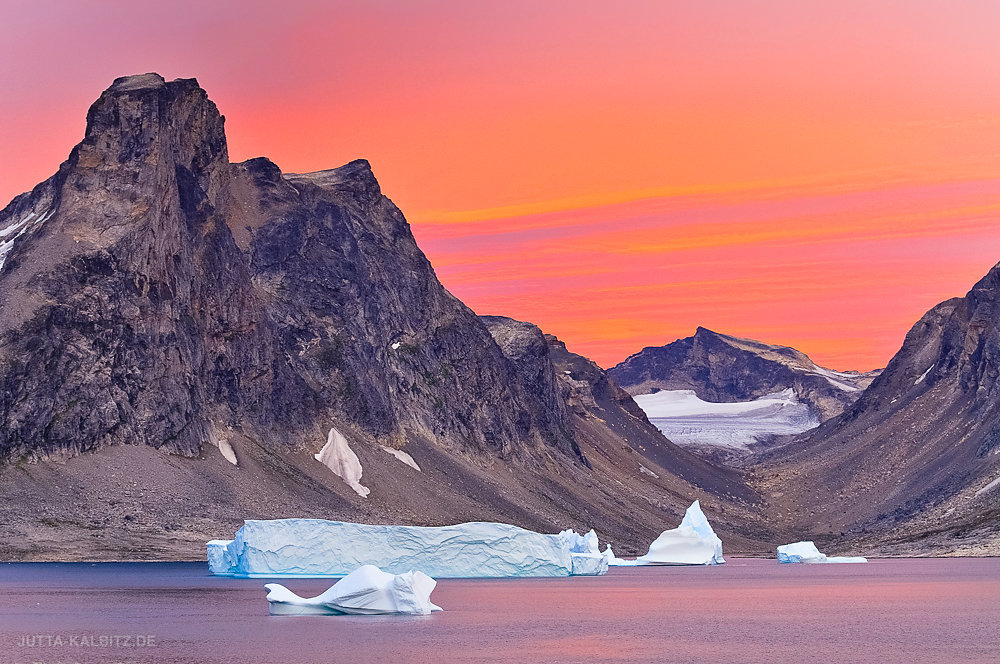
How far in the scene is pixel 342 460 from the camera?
191125 millimetres

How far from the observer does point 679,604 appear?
93000 millimetres

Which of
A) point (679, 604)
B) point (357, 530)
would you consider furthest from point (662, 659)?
point (357, 530)

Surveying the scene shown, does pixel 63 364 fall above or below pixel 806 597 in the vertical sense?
above

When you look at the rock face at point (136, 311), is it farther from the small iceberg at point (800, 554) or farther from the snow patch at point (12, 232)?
the small iceberg at point (800, 554)

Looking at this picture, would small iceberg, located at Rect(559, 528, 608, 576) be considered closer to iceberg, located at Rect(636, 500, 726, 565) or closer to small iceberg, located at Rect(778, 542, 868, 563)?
iceberg, located at Rect(636, 500, 726, 565)

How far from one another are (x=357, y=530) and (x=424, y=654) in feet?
177

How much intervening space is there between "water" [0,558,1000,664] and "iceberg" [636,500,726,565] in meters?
42.8

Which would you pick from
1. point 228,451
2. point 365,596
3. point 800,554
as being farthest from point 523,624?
point 228,451

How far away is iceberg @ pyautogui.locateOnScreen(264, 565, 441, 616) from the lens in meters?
72.5

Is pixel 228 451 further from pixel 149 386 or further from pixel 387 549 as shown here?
pixel 387 549

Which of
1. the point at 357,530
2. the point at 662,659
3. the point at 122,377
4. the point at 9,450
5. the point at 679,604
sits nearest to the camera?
the point at 662,659

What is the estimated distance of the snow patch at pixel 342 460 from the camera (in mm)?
186500

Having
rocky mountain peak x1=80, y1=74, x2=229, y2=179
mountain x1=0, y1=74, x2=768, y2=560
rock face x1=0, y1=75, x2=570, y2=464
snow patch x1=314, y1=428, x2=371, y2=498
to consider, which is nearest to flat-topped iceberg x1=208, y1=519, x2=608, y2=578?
mountain x1=0, y1=74, x2=768, y2=560

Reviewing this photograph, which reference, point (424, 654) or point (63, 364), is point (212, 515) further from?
point (424, 654)
